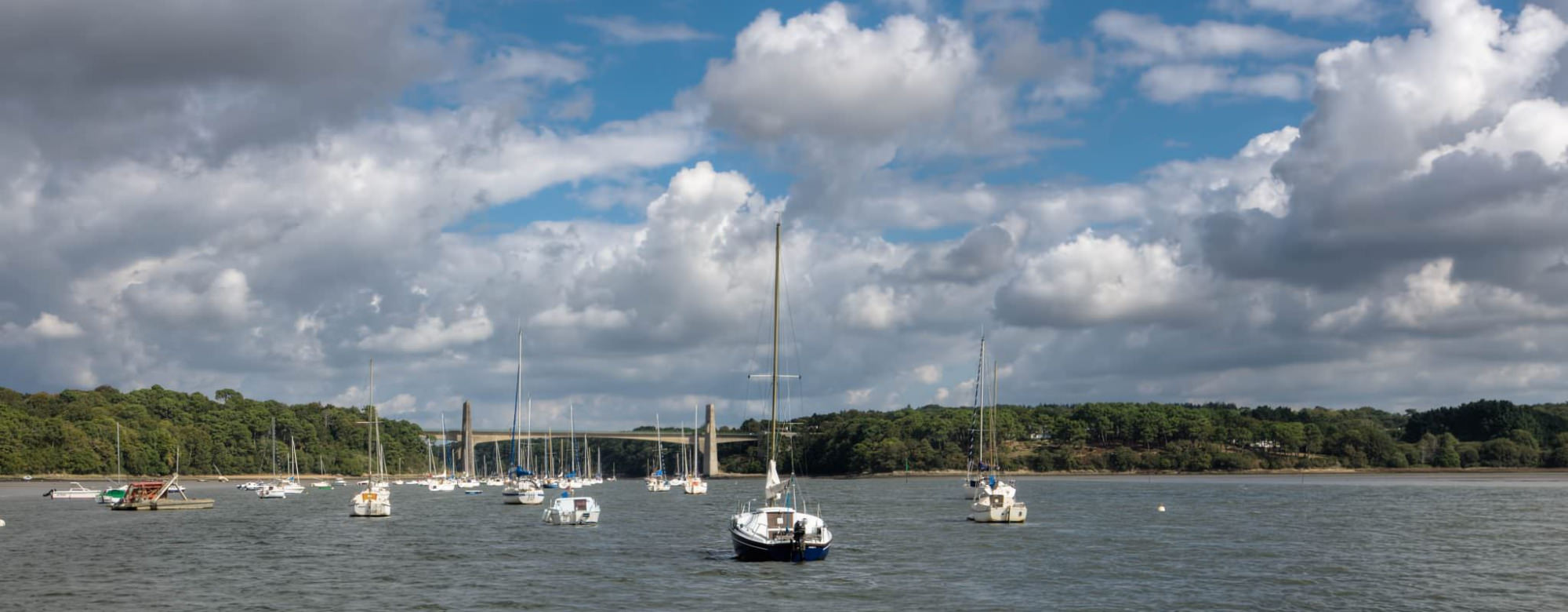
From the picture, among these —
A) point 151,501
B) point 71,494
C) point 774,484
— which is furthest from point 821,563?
point 71,494

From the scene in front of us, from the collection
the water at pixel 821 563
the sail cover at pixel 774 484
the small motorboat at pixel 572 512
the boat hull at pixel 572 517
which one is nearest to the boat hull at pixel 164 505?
the water at pixel 821 563

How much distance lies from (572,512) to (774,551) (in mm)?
46417

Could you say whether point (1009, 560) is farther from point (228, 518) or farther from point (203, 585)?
point (228, 518)

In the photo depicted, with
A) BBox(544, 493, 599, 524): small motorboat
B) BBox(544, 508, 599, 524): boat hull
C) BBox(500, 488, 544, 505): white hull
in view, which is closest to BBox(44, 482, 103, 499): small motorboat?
BBox(500, 488, 544, 505): white hull

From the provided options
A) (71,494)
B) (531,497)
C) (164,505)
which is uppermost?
(164,505)

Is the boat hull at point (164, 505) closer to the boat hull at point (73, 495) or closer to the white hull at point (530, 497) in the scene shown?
the boat hull at point (73, 495)

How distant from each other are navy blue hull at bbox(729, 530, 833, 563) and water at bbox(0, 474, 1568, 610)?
2.61 feet

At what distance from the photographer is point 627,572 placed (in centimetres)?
6431

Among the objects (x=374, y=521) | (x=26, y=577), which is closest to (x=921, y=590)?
(x=26, y=577)

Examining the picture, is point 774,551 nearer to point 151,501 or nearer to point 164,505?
point 151,501

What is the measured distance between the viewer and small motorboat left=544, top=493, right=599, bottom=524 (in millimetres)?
104875

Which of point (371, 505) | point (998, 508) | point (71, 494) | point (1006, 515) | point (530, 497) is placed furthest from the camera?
point (71, 494)

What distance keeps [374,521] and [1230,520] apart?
78.5m

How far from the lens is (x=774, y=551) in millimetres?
62344
